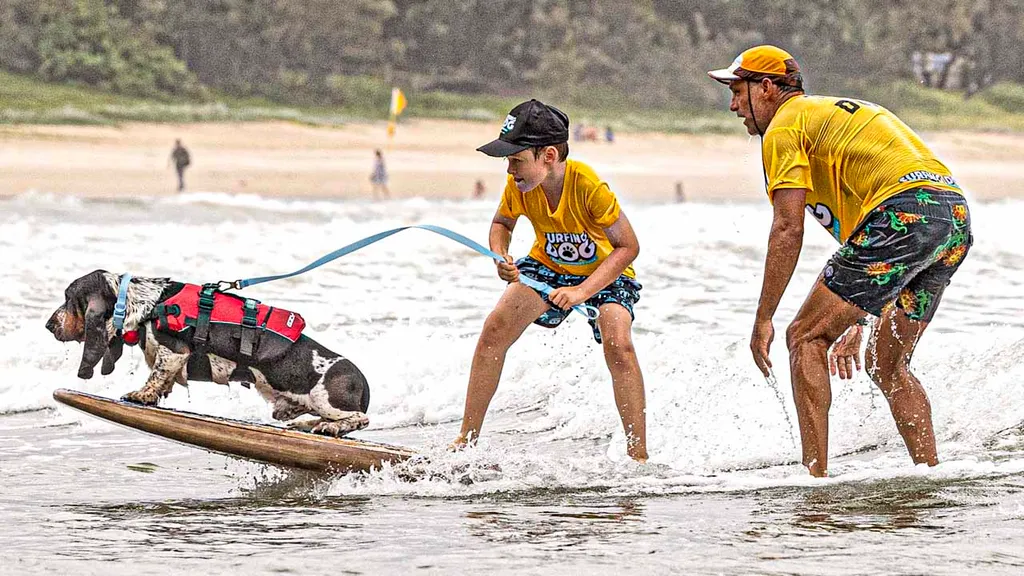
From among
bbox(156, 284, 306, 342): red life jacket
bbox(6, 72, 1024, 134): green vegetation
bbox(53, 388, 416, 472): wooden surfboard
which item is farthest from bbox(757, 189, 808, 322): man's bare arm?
bbox(6, 72, 1024, 134): green vegetation

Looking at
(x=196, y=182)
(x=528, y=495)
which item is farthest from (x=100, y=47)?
(x=528, y=495)

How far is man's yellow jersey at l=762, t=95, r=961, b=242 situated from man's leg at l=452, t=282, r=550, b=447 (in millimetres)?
1216

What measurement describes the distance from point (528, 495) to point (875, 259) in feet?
4.79

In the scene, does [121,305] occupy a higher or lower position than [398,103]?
lower

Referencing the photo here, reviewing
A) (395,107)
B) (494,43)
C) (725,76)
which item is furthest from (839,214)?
(494,43)

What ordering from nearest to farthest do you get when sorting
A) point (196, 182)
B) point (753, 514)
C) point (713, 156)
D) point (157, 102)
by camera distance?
point (753, 514) < point (196, 182) < point (157, 102) < point (713, 156)

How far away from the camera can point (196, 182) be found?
130ft

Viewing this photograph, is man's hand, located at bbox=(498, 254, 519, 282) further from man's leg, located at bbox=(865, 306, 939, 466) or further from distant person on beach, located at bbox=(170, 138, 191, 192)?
distant person on beach, located at bbox=(170, 138, 191, 192)

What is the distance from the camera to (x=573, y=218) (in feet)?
17.9

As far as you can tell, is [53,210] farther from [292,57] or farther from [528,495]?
[528,495]

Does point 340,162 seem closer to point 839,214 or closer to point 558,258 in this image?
point 558,258

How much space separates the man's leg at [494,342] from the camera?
Result: 18.2ft

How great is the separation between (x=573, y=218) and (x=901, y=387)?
4.57ft

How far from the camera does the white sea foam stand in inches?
211
